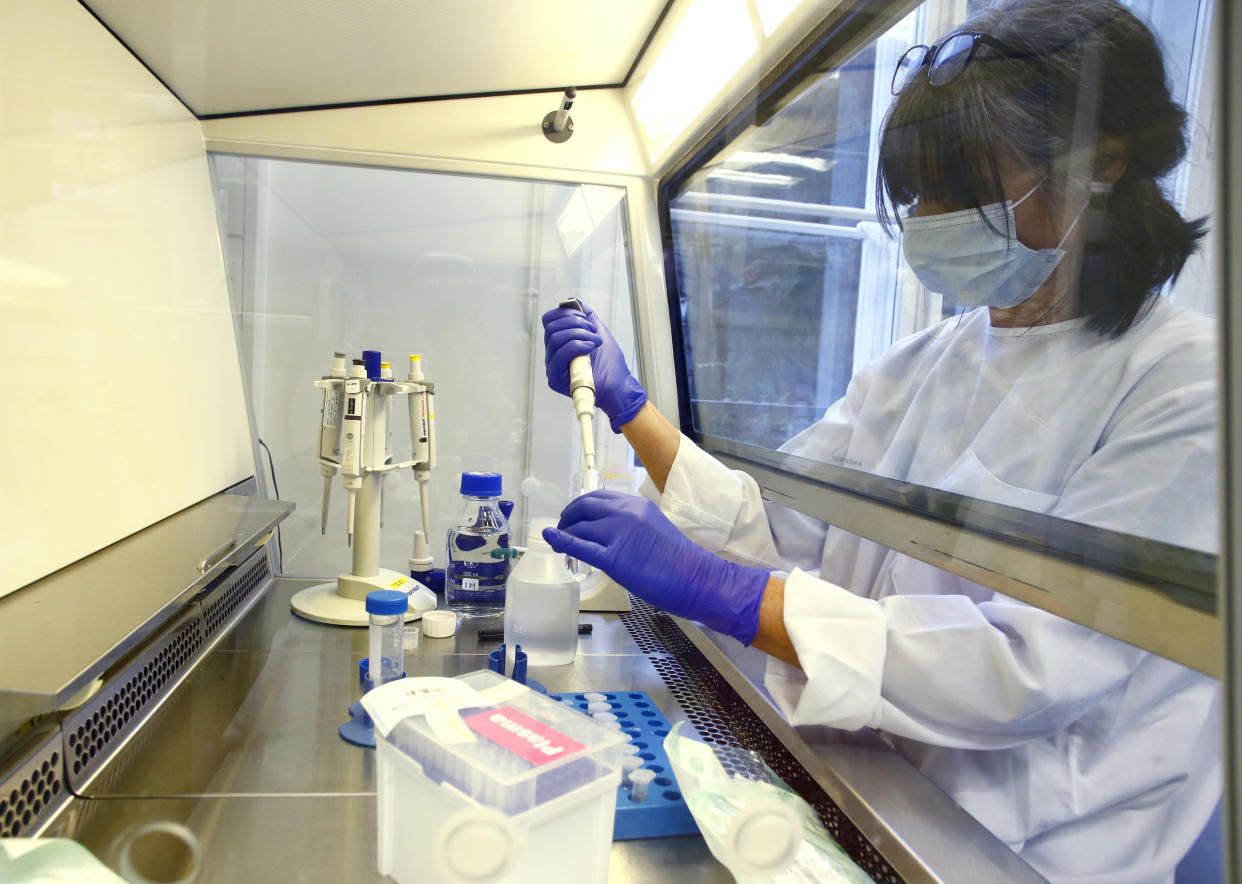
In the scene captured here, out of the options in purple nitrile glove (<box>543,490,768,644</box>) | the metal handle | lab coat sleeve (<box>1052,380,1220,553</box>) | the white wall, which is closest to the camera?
lab coat sleeve (<box>1052,380,1220,553</box>)

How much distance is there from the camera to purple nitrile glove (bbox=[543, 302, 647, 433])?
149 centimetres

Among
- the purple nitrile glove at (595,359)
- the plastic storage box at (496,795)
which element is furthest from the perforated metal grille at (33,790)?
the purple nitrile glove at (595,359)

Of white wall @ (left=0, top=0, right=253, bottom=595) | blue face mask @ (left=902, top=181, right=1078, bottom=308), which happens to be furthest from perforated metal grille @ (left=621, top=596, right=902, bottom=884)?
white wall @ (left=0, top=0, right=253, bottom=595)

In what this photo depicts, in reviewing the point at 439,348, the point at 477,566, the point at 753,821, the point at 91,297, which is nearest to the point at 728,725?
the point at 753,821

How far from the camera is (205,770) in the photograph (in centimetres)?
91

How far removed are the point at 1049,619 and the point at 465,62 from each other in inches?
60.8

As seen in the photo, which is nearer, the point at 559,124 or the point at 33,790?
the point at 33,790

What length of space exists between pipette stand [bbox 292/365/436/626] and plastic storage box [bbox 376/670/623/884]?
0.81 meters

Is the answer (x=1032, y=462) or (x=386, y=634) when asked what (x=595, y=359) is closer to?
(x=386, y=634)

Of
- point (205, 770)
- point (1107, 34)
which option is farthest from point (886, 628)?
point (205, 770)

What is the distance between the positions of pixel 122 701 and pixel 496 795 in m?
0.64

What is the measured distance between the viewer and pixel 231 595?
1474 mm

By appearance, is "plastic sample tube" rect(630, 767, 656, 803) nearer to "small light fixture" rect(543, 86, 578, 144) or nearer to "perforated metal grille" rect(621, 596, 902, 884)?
"perforated metal grille" rect(621, 596, 902, 884)

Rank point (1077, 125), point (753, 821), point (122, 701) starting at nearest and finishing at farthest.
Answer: point (753, 821), point (1077, 125), point (122, 701)
